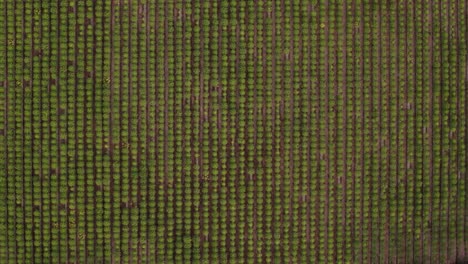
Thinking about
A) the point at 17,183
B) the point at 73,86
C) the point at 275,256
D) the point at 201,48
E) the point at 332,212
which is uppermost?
the point at 201,48

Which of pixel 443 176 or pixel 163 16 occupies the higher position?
pixel 163 16

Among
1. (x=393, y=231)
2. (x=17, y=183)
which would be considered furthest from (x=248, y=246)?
(x=17, y=183)

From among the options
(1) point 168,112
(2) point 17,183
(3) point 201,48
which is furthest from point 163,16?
(2) point 17,183

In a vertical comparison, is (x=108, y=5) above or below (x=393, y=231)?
above

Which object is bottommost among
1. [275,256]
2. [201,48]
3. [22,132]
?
[275,256]

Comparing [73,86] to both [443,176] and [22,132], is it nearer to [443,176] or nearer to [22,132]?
[22,132]

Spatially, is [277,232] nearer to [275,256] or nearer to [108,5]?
[275,256]
